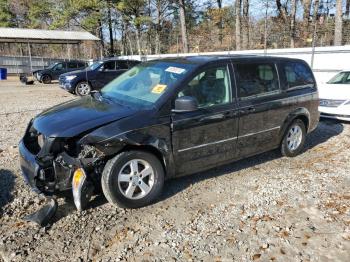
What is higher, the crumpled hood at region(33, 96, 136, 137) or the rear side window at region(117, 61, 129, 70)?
the rear side window at region(117, 61, 129, 70)

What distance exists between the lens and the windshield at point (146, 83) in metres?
4.41

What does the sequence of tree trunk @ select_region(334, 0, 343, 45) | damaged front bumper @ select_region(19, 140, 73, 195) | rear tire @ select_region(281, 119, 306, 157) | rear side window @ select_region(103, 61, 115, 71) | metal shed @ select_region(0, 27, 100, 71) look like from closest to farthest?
damaged front bumper @ select_region(19, 140, 73, 195) → rear tire @ select_region(281, 119, 306, 157) → rear side window @ select_region(103, 61, 115, 71) → tree trunk @ select_region(334, 0, 343, 45) → metal shed @ select_region(0, 27, 100, 71)

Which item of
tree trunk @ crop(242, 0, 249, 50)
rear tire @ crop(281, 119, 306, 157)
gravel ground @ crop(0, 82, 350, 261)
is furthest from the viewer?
tree trunk @ crop(242, 0, 249, 50)

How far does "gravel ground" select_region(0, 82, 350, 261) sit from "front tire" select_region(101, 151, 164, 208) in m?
0.16

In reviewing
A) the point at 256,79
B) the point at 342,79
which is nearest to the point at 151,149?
the point at 256,79

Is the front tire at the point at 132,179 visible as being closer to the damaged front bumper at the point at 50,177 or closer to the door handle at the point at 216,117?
the damaged front bumper at the point at 50,177

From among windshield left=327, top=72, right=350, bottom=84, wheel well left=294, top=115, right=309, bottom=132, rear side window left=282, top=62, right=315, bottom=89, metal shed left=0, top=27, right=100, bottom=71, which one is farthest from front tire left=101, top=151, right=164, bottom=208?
metal shed left=0, top=27, right=100, bottom=71

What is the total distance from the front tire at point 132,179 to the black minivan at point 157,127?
0.4 inches

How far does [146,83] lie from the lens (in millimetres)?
4758

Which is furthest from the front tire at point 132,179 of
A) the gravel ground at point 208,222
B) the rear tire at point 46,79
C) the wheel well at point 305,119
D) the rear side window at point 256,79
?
the rear tire at point 46,79

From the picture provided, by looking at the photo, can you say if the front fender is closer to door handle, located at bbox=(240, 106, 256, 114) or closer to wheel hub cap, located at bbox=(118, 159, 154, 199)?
wheel hub cap, located at bbox=(118, 159, 154, 199)

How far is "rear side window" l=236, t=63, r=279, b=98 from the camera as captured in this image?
4.96 metres

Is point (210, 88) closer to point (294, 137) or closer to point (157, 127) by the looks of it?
point (157, 127)

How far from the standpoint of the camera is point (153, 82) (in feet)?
15.3
